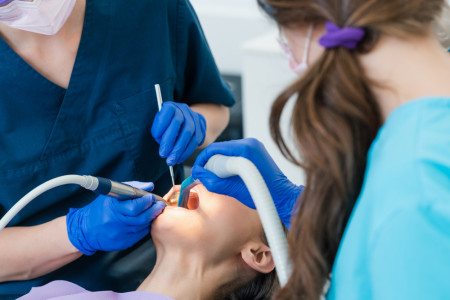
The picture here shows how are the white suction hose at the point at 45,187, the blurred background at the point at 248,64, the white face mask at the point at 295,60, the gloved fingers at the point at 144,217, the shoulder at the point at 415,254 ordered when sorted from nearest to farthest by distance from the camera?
1. the shoulder at the point at 415,254
2. the white face mask at the point at 295,60
3. the white suction hose at the point at 45,187
4. the gloved fingers at the point at 144,217
5. the blurred background at the point at 248,64

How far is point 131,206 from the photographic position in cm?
125

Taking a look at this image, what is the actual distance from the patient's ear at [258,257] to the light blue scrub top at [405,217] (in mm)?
686

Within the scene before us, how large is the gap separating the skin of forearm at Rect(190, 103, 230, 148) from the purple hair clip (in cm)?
89

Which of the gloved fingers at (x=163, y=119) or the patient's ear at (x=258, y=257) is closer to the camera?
the gloved fingers at (x=163, y=119)

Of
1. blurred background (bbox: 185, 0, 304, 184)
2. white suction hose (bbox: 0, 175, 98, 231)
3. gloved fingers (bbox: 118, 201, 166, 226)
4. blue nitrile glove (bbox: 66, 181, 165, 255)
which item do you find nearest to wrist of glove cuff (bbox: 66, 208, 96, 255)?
blue nitrile glove (bbox: 66, 181, 165, 255)

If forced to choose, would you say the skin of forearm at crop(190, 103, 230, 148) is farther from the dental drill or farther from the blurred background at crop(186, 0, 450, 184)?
the dental drill

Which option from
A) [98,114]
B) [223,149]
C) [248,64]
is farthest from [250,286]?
[248,64]

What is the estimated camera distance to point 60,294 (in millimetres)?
1348

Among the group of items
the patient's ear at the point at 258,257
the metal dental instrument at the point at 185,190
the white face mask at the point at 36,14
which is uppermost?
the white face mask at the point at 36,14

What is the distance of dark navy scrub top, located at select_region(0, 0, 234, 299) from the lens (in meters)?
1.25

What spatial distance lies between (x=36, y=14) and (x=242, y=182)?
2.00 ft

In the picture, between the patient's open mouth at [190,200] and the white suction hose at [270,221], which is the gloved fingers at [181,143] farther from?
the white suction hose at [270,221]

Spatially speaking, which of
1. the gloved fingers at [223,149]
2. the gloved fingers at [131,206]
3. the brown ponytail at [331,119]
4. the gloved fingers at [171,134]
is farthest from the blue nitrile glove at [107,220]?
the brown ponytail at [331,119]

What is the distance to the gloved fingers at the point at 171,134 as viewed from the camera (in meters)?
1.33
